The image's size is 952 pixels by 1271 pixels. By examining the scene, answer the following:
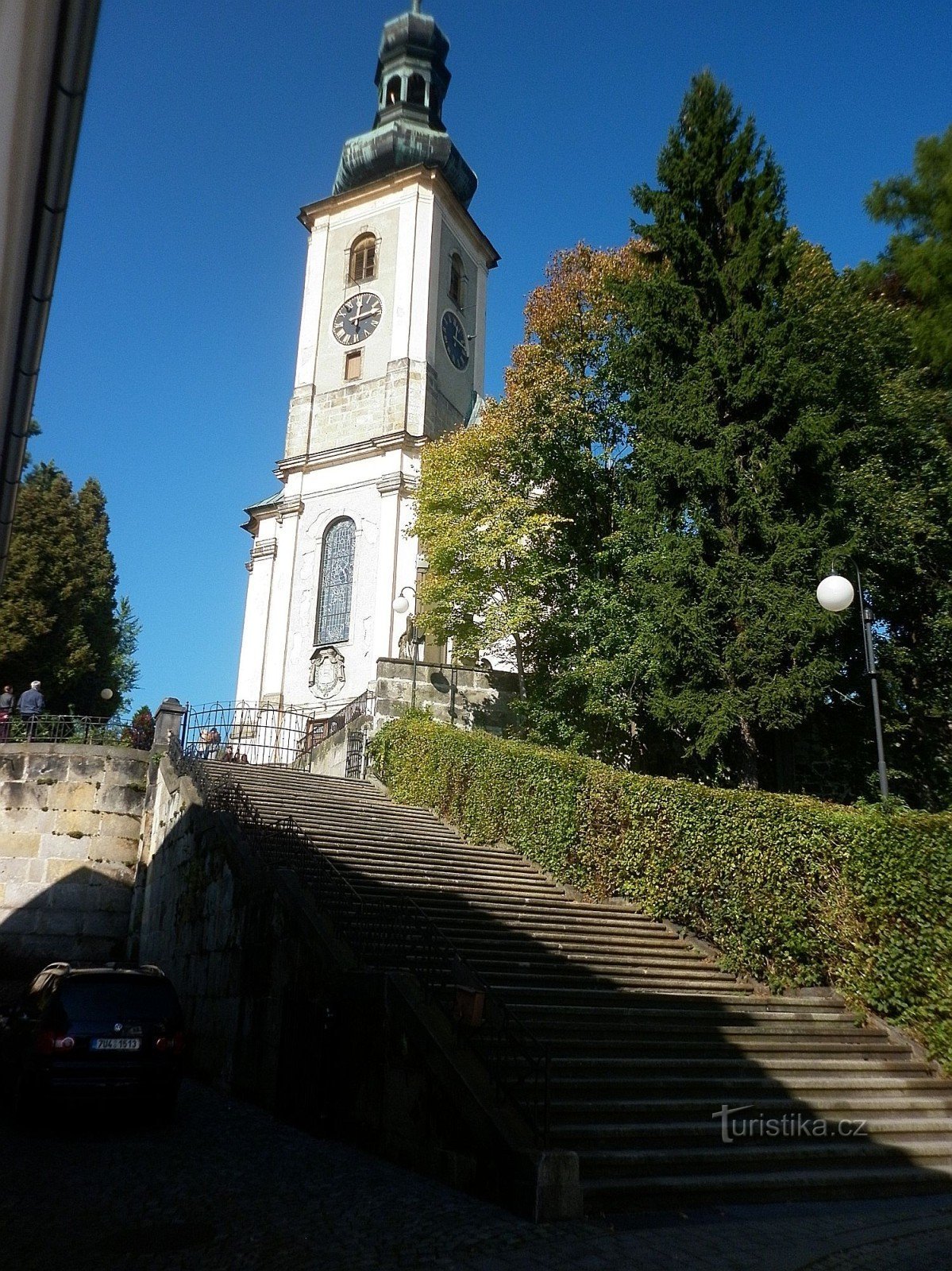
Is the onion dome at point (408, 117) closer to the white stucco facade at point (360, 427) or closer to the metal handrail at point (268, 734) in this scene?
the white stucco facade at point (360, 427)

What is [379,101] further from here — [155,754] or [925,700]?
[925,700]

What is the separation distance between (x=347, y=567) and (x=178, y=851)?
19.7 metres

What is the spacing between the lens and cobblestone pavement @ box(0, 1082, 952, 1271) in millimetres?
5906

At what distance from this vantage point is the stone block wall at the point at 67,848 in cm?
2059

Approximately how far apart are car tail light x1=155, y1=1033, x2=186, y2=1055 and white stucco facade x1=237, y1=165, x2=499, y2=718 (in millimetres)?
22615

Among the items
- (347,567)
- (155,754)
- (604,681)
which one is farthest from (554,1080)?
(347,567)

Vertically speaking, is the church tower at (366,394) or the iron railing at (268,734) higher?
the church tower at (366,394)

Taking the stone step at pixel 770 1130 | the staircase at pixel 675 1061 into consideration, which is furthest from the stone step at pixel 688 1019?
the stone step at pixel 770 1130

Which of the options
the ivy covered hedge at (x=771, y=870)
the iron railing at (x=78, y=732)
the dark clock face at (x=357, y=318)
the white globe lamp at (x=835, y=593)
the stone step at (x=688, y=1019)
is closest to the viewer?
the stone step at (x=688, y=1019)

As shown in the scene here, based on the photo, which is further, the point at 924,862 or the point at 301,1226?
the point at 924,862

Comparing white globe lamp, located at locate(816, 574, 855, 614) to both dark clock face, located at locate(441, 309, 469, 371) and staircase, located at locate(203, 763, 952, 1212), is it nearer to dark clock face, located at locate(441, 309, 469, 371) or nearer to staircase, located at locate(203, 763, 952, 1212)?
staircase, located at locate(203, 763, 952, 1212)

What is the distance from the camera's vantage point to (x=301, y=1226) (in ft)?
21.2

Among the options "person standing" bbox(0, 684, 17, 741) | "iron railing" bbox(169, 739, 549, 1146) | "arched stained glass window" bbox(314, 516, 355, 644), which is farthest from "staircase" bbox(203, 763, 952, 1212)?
"arched stained glass window" bbox(314, 516, 355, 644)

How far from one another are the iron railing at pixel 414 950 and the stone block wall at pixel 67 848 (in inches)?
241
